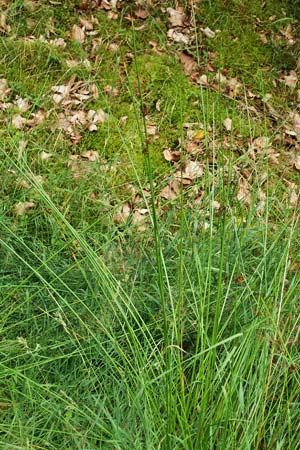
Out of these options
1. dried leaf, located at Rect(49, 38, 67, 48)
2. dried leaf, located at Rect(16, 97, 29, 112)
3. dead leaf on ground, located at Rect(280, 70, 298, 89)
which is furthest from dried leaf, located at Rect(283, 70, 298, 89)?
dried leaf, located at Rect(16, 97, 29, 112)

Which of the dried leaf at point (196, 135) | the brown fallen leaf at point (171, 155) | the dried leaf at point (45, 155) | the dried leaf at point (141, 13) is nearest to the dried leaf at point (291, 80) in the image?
the dried leaf at point (196, 135)

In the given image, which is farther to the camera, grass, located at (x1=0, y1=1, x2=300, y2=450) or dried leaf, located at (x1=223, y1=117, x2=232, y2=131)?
dried leaf, located at (x1=223, y1=117, x2=232, y2=131)

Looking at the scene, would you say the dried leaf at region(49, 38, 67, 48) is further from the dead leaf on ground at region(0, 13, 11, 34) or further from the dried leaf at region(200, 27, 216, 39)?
the dried leaf at region(200, 27, 216, 39)

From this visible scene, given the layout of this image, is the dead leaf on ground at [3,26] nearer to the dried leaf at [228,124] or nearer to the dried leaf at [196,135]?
the dried leaf at [196,135]

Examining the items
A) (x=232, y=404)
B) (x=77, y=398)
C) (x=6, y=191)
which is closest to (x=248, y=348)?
(x=232, y=404)

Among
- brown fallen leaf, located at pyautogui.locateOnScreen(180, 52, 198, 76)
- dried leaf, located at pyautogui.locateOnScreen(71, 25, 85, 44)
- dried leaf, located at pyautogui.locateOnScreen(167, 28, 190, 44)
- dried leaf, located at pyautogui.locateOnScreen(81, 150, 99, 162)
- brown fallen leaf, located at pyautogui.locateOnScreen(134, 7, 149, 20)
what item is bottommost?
dried leaf, located at pyautogui.locateOnScreen(81, 150, 99, 162)

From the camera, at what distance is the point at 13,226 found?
11.6ft

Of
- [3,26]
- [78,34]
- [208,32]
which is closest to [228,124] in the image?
[208,32]

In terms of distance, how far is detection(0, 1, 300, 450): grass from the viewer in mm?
2188

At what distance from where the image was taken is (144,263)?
11.1ft

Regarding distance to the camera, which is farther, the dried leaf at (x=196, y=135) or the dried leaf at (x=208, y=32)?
the dried leaf at (x=208, y=32)

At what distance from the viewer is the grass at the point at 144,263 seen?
2.19 meters

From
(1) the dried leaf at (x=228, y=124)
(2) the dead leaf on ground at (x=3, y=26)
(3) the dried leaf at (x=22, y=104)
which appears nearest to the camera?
(3) the dried leaf at (x=22, y=104)

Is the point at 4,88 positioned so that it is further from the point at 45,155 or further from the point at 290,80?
the point at 290,80
